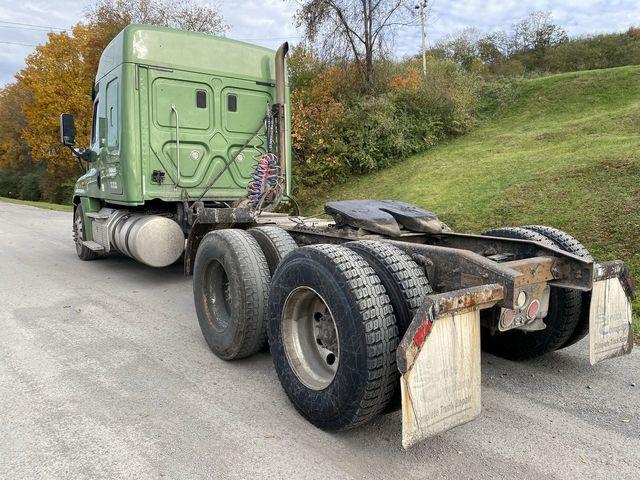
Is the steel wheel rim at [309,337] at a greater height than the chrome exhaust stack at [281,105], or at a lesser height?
lesser

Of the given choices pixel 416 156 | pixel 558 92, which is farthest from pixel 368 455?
pixel 558 92

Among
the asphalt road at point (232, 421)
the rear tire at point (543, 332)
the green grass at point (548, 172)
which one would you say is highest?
the green grass at point (548, 172)

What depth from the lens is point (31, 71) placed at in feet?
76.7

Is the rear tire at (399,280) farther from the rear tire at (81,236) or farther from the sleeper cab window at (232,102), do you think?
the rear tire at (81,236)

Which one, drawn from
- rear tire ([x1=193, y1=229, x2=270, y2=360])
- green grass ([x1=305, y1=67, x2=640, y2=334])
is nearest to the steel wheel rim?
rear tire ([x1=193, y1=229, x2=270, y2=360])

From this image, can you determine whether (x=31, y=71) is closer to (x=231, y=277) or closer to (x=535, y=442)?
(x=231, y=277)

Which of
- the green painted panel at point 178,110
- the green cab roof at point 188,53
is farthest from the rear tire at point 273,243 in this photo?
the green cab roof at point 188,53

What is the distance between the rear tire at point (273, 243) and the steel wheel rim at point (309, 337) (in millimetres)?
763

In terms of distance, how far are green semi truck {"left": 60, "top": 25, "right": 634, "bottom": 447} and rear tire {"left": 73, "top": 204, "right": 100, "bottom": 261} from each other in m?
0.60

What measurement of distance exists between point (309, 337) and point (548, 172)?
7849mm

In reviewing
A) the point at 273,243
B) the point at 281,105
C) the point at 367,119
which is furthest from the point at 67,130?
the point at 367,119

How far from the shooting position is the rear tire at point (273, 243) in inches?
151

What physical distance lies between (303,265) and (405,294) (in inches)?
24.7

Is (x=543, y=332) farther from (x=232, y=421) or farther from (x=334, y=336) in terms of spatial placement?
(x=232, y=421)
